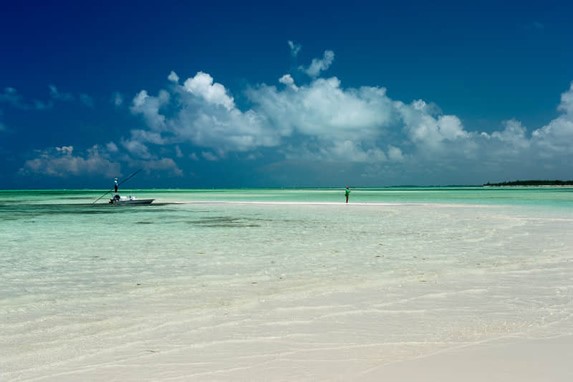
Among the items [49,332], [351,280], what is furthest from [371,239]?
[49,332]

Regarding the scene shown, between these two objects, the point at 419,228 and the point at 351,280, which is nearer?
the point at 351,280

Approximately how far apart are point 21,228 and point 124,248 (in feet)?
29.0

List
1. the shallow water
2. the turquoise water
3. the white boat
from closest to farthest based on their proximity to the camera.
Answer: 1. the shallow water
2. the white boat
3. the turquoise water

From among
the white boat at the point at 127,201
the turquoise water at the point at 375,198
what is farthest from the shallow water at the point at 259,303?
the turquoise water at the point at 375,198

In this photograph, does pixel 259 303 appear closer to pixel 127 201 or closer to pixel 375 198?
pixel 127 201

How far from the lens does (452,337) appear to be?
4.97m

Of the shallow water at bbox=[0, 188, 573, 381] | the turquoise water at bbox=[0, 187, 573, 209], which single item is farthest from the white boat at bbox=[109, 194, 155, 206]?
the shallow water at bbox=[0, 188, 573, 381]

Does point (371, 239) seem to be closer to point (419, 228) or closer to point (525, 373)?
point (419, 228)

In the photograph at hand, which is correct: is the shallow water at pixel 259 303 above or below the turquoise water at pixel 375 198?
below

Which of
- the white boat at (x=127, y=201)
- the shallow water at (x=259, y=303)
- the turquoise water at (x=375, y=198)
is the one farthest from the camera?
the turquoise water at (x=375, y=198)

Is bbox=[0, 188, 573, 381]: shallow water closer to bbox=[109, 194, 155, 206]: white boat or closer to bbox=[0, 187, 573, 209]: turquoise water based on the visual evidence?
bbox=[109, 194, 155, 206]: white boat

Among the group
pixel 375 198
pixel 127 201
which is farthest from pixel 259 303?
pixel 375 198

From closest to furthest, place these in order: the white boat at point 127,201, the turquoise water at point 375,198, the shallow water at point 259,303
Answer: the shallow water at point 259,303 → the white boat at point 127,201 → the turquoise water at point 375,198

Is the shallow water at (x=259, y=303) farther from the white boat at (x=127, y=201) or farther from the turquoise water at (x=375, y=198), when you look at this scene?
the turquoise water at (x=375, y=198)
